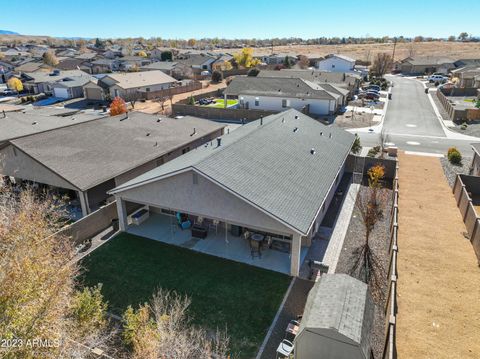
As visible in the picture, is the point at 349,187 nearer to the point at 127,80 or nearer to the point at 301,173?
the point at 301,173


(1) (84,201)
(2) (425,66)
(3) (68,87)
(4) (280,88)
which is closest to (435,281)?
(1) (84,201)

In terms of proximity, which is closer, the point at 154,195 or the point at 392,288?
the point at 392,288

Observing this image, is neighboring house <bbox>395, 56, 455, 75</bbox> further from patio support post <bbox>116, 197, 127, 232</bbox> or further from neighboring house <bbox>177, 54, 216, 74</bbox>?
patio support post <bbox>116, 197, 127, 232</bbox>

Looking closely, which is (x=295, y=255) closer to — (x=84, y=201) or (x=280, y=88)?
(x=84, y=201)

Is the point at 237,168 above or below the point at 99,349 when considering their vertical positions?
above

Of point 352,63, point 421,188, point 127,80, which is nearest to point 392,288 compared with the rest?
point 421,188
